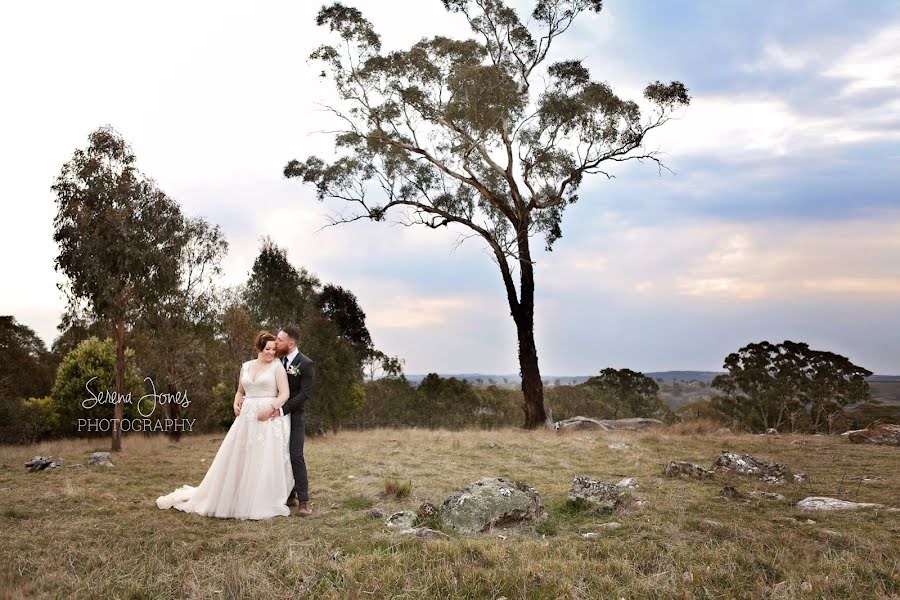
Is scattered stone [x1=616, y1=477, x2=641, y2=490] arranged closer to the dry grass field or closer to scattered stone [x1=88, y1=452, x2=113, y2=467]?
the dry grass field

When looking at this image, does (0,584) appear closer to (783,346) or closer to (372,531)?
(372,531)

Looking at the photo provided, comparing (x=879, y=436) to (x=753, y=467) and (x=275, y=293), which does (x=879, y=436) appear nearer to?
(x=753, y=467)

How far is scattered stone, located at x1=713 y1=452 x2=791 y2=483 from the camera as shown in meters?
10.8

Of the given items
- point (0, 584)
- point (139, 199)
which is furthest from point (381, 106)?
point (0, 584)

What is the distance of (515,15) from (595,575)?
25.5 m

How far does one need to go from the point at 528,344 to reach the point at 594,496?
16849mm

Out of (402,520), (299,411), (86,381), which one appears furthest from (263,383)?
(86,381)

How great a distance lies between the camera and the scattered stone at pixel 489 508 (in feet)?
23.7

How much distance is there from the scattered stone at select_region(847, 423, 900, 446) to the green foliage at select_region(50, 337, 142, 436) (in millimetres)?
25432

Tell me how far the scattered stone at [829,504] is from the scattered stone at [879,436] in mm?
9178

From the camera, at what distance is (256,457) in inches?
336

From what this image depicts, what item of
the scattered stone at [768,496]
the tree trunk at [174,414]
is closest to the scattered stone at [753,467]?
the scattered stone at [768,496]

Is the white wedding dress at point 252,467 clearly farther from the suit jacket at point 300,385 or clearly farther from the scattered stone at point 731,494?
the scattered stone at point 731,494

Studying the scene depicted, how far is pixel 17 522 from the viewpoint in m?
7.86
